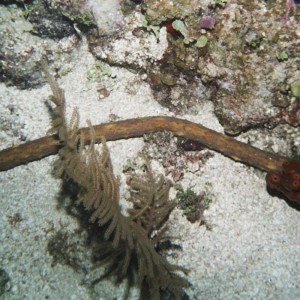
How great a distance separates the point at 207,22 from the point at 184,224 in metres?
2.91

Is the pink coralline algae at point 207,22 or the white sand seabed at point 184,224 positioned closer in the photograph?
the pink coralline algae at point 207,22

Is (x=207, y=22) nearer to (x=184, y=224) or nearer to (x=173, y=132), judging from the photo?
(x=173, y=132)

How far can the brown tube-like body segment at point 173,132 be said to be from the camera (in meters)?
4.37

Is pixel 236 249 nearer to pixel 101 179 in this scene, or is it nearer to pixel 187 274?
pixel 187 274

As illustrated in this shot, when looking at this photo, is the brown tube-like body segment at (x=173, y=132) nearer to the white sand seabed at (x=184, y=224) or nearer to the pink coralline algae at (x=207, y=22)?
the white sand seabed at (x=184, y=224)

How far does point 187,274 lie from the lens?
4496 mm

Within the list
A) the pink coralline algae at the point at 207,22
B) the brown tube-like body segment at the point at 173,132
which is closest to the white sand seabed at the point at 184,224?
the brown tube-like body segment at the point at 173,132

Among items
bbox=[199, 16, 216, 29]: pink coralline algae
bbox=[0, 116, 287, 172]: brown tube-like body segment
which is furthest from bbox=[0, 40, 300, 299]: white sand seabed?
bbox=[199, 16, 216, 29]: pink coralline algae

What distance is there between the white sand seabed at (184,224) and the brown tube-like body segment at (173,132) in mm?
320

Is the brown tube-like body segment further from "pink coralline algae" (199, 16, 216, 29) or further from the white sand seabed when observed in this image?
"pink coralline algae" (199, 16, 216, 29)

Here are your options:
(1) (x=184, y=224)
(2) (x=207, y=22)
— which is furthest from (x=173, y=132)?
(2) (x=207, y=22)

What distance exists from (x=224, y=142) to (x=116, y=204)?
1.81 metres

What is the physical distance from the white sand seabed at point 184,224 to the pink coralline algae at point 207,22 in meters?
1.23

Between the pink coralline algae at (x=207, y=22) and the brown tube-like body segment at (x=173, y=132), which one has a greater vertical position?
the pink coralline algae at (x=207, y=22)
